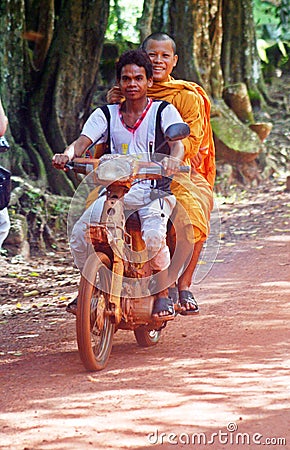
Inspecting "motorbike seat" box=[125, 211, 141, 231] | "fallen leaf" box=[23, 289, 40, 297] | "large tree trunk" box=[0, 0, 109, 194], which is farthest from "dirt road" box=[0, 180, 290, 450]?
"large tree trunk" box=[0, 0, 109, 194]

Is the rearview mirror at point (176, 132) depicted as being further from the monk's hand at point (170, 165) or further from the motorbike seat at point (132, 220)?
the motorbike seat at point (132, 220)

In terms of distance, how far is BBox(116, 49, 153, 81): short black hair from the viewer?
5621 mm

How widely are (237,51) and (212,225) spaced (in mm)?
10459

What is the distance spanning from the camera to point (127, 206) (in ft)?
18.1

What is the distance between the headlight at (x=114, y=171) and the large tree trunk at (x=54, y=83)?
589 centimetres

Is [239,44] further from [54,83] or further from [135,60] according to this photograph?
[135,60]

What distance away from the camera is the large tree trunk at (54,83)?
11.0m

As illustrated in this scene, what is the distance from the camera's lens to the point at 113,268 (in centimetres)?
529

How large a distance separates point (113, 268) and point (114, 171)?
627 mm

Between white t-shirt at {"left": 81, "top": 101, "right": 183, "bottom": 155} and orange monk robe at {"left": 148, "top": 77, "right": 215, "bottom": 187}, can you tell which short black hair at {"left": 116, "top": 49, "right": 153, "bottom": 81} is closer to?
white t-shirt at {"left": 81, "top": 101, "right": 183, "bottom": 155}

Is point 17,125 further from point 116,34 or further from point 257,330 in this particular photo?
point 116,34

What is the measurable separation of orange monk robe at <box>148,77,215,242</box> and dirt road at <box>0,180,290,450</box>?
2.97ft

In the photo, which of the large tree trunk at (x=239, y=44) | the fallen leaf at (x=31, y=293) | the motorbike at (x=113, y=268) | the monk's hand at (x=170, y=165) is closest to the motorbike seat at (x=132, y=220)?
the motorbike at (x=113, y=268)

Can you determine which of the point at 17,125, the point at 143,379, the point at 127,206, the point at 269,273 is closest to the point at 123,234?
the point at 127,206
